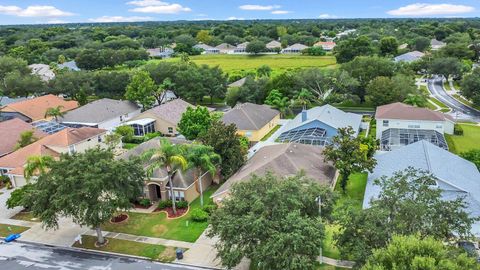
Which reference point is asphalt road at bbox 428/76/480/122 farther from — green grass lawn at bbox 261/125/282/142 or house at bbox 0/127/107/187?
house at bbox 0/127/107/187

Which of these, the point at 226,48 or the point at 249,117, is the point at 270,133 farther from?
the point at 226,48

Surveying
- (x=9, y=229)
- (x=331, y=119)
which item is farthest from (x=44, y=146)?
(x=331, y=119)

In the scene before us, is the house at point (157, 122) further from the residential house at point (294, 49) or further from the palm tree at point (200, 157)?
the residential house at point (294, 49)

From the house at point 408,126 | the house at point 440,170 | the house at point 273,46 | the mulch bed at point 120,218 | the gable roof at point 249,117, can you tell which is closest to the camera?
the house at point 440,170

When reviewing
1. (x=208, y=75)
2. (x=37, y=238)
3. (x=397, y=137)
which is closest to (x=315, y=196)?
(x=37, y=238)

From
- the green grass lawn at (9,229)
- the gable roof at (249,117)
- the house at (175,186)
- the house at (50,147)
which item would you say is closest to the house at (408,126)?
the gable roof at (249,117)

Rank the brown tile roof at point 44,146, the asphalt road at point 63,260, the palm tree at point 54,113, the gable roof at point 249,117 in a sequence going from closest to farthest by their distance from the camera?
1. the asphalt road at point 63,260
2. the brown tile roof at point 44,146
3. the gable roof at point 249,117
4. the palm tree at point 54,113
